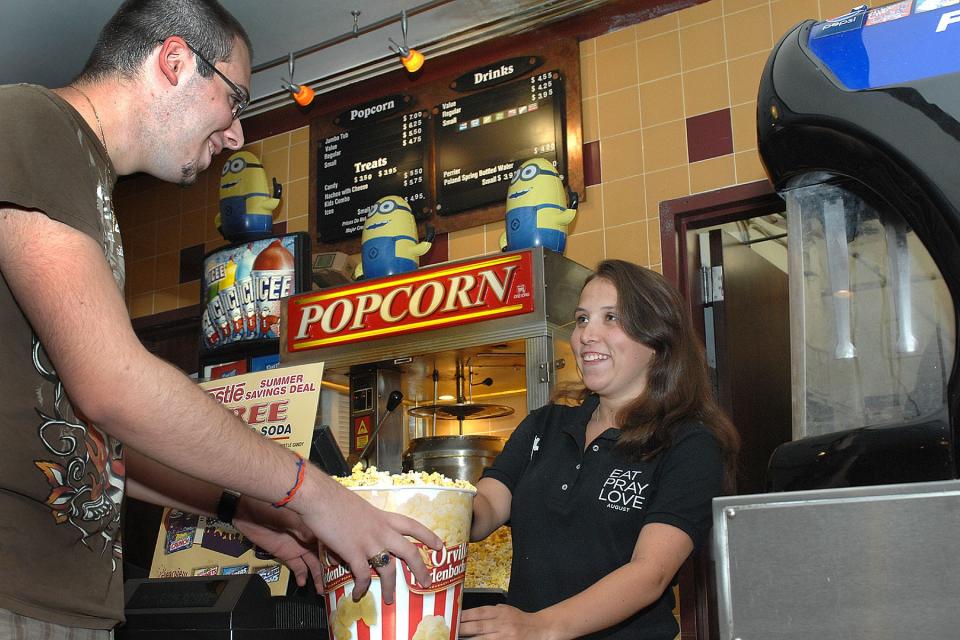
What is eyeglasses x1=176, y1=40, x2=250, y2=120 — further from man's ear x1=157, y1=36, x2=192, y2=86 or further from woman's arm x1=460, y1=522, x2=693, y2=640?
woman's arm x1=460, y1=522, x2=693, y2=640

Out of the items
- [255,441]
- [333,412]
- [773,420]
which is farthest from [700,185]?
[255,441]

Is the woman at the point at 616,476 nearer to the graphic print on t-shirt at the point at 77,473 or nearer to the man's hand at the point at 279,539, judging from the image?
the man's hand at the point at 279,539

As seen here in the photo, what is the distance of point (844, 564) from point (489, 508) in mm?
1137

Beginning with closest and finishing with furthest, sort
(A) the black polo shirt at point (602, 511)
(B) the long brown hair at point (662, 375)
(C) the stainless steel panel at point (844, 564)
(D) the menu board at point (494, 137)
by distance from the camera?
(C) the stainless steel panel at point (844, 564), (A) the black polo shirt at point (602, 511), (B) the long brown hair at point (662, 375), (D) the menu board at point (494, 137)

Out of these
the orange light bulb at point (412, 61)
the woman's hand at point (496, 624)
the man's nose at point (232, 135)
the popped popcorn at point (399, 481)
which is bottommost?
the woman's hand at point (496, 624)

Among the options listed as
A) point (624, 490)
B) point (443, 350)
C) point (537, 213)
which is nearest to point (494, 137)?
point (537, 213)

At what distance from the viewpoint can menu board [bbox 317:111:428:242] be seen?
4473 mm

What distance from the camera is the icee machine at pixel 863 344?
80cm

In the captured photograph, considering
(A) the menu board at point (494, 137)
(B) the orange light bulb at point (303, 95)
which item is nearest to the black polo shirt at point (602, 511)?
(A) the menu board at point (494, 137)

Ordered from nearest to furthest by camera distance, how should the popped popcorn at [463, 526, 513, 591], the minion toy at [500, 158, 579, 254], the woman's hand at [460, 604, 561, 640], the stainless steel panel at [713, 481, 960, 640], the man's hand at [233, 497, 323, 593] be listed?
1. the stainless steel panel at [713, 481, 960, 640]
2. the woman's hand at [460, 604, 561, 640]
3. the man's hand at [233, 497, 323, 593]
4. the popped popcorn at [463, 526, 513, 591]
5. the minion toy at [500, 158, 579, 254]

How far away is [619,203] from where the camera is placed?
12.8 feet

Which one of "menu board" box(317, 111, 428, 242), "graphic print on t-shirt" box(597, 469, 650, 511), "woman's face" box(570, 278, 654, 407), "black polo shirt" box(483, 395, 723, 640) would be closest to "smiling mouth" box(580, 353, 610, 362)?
"woman's face" box(570, 278, 654, 407)

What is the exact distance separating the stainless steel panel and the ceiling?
3567 millimetres

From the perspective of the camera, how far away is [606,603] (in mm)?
1471
